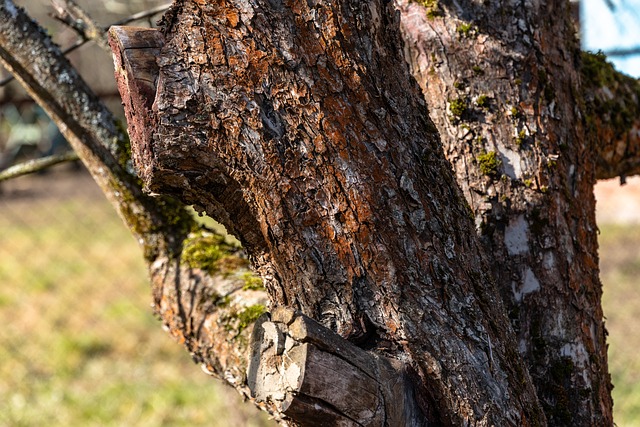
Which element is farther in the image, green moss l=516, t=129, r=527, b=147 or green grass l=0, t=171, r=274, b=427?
green grass l=0, t=171, r=274, b=427

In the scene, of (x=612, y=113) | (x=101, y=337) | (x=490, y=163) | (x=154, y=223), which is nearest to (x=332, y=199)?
(x=490, y=163)

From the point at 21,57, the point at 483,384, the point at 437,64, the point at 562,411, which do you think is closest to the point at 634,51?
the point at 437,64

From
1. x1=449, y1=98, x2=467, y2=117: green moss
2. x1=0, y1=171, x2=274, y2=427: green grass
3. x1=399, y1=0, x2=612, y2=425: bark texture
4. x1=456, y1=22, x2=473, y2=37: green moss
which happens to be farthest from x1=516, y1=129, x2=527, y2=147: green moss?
x1=0, y1=171, x2=274, y2=427: green grass

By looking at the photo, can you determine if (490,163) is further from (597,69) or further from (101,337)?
(101,337)

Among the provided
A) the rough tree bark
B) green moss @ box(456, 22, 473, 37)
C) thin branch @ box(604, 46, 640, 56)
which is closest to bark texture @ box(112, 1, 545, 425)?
the rough tree bark

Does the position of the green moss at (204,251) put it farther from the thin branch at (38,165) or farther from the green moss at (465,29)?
the green moss at (465,29)

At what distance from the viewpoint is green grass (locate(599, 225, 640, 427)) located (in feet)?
15.3

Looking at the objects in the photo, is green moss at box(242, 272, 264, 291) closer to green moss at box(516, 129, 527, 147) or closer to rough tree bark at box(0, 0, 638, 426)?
rough tree bark at box(0, 0, 638, 426)

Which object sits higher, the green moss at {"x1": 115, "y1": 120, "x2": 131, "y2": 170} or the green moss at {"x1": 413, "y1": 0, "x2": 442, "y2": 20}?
the green moss at {"x1": 413, "y1": 0, "x2": 442, "y2": 20}

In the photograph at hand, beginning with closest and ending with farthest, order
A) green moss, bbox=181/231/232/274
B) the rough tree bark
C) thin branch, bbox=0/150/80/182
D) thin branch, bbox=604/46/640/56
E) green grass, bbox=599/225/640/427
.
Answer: the rough tree bark
green moss, bbox=181/231/232/274
thin branch, bbox=0/150/80/182
thin branch, bbox=604/46/640/56
green grass, bbox=599/225/640/427

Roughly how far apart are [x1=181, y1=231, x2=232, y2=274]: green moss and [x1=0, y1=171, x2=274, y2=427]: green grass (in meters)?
2.17

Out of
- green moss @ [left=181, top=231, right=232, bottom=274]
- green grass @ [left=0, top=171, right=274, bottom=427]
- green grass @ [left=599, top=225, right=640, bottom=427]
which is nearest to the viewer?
green moss @ [left=181, top=231, right=232, bottom=274]

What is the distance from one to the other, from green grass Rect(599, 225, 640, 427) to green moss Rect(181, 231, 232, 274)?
351 cm

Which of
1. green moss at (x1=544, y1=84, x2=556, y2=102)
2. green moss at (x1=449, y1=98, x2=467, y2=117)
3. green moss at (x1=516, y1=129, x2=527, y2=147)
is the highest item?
green moss at (x1=544, y1=84, x2=556, y2=102)
